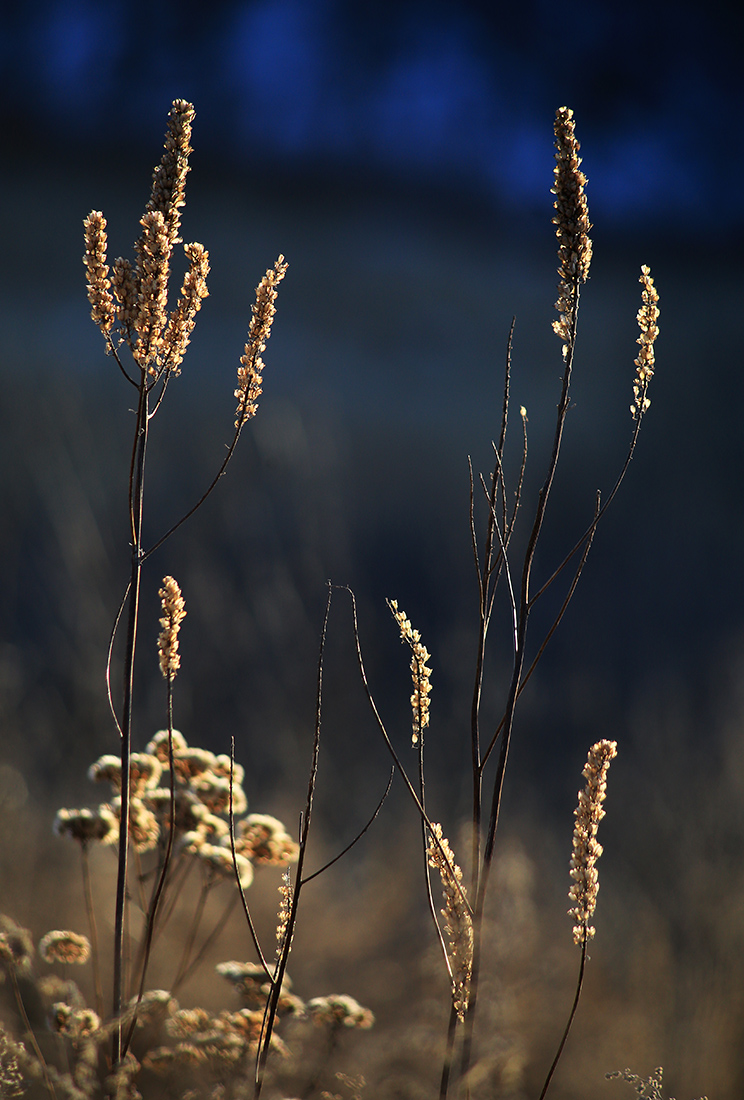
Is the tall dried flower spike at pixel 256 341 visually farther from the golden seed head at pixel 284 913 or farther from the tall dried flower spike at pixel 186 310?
the golden seed head at pixel 284 913

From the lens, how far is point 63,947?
836mm

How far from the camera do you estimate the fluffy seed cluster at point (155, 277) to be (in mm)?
579

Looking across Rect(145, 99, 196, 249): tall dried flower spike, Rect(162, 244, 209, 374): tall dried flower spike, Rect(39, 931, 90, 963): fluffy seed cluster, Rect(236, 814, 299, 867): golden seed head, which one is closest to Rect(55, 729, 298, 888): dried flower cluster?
Rect(236, 814, 299, 867): golden seed head

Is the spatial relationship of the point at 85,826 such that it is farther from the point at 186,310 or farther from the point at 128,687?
the point at 186,310

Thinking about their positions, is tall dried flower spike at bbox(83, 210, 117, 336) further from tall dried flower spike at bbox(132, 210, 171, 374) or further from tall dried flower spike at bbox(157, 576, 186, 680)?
tall dried flower spike at bbox(157, 576, 186, 680)

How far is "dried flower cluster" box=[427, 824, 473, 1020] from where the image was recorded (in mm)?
575

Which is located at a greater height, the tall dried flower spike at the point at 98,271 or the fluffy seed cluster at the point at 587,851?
the tall dried flower spike at the point at 98,271

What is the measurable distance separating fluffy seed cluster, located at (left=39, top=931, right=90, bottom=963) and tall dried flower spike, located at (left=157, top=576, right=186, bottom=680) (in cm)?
41

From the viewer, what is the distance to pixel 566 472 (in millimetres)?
7691

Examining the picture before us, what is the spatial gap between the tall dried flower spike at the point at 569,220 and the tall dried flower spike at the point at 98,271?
37 cm

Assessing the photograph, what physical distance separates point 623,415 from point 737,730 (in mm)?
5976

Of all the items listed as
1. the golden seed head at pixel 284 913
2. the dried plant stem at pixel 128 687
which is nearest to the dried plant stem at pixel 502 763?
the golden seed head at pixel 284 913

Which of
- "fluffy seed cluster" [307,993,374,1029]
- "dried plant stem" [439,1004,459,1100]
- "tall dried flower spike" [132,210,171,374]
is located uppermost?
"tall dried flower spike" [132,210,171,374]

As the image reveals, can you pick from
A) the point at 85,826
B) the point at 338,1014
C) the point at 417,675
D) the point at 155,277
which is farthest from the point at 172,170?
the point at 338,1014
